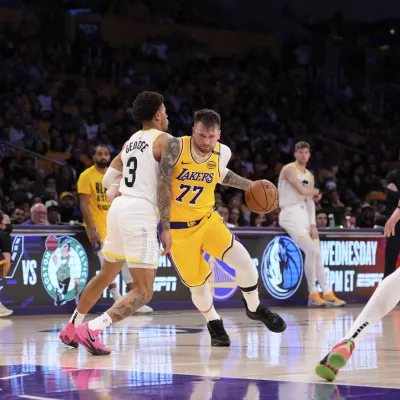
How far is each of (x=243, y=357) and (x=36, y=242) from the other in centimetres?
584

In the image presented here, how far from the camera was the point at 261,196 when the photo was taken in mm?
8578

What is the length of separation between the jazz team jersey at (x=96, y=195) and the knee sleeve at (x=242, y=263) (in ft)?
15.2

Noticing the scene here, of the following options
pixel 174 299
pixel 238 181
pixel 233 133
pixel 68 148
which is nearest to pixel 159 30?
pixel 233 133

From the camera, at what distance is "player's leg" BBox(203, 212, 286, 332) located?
8.29m

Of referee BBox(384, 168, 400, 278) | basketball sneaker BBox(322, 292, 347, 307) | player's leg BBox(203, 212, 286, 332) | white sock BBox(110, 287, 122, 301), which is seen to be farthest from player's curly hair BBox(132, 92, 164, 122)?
basketball sneaker BBox(322, 292, 347, 307)

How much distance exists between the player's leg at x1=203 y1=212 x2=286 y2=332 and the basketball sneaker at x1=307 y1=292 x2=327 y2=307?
6.24 meters

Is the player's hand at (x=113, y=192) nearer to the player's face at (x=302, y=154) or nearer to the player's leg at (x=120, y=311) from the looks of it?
the player's leg at (x=120, y=311)

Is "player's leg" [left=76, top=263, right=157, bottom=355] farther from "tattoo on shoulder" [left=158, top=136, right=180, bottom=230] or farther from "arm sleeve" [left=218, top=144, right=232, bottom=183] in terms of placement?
"arm sleeve" [left=218, top=144, right=232, bottom=183]

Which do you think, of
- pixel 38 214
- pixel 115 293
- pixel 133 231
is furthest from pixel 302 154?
pixel 133 231

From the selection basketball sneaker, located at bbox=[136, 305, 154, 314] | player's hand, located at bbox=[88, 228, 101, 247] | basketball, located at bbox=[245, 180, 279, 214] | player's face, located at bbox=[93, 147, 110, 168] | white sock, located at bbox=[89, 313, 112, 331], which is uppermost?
player's face, located at bbox=[93, 147, 110, 168]

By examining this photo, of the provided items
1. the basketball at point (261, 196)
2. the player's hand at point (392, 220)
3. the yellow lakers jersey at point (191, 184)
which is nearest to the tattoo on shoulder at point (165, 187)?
the yellow lakers jersey at point (191, 184)

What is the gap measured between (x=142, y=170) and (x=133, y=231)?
0.54m

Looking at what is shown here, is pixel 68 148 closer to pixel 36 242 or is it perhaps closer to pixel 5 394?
pixel 36 242

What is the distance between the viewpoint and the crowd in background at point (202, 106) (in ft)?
57.8
